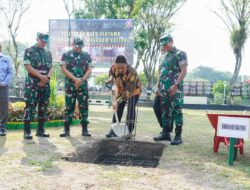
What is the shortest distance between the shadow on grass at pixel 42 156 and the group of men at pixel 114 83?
0.58m

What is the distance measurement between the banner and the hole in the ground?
9960mm

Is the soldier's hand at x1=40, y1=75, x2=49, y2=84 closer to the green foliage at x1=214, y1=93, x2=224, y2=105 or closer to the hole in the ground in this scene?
the hole in the ground

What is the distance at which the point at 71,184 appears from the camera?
10.4ft

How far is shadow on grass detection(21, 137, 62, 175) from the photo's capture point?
12.2 feet

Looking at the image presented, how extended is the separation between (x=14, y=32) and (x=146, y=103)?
1228cm

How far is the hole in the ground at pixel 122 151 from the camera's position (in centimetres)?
490

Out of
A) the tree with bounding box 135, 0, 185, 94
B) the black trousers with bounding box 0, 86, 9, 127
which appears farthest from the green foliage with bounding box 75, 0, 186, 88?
the black trousers with bounding box 0, 86, 9, 127

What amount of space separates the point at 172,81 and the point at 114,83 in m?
0.89

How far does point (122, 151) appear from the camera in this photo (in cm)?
520

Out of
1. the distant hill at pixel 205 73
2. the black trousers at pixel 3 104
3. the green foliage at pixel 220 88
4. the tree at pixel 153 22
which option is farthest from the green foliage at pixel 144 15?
the distant hill at pixel 205 73

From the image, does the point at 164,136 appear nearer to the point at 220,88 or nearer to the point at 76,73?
the point at 76,73

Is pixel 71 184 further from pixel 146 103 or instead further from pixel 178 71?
pixel 146 103

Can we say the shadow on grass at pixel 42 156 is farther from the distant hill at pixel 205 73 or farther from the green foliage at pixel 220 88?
the distant hill at pixel 205 73

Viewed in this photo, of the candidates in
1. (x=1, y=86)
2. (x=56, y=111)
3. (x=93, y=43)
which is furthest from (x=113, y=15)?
(x=1, y=86)
